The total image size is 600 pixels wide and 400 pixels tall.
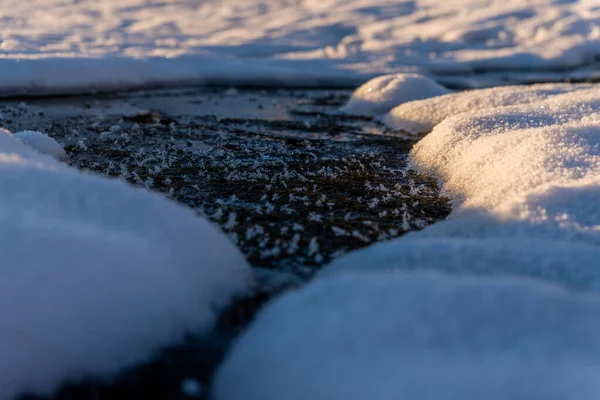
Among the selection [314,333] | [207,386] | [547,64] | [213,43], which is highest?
[213,43]

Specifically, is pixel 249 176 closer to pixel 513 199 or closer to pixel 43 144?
pixel 43 144

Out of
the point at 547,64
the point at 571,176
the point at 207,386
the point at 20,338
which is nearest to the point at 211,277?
the point at 207,386

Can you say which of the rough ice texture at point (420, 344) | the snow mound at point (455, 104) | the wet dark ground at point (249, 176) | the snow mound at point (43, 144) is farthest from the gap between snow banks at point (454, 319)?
the snow mound at point (455, 104)

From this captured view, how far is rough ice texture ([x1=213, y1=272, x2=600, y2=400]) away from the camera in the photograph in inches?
78.3

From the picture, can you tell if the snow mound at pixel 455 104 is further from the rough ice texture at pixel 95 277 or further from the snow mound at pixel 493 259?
the rough ice texture at pixel 95 277

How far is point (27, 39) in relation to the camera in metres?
13.8

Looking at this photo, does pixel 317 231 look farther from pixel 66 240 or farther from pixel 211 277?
pixel 66 240

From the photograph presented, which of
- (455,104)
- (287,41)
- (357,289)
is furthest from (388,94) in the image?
(287,41)

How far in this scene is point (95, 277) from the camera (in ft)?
8.07

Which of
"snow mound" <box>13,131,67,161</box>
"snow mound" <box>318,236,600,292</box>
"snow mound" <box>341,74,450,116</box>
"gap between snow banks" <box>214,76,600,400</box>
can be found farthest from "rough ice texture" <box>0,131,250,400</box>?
"snow mound" <box>341,74,450,116</box>

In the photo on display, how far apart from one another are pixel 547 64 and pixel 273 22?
8.89 meters

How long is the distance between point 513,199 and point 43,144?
15.0ft

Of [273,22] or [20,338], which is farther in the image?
[273,22]

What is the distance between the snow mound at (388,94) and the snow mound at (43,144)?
4.66 meters
